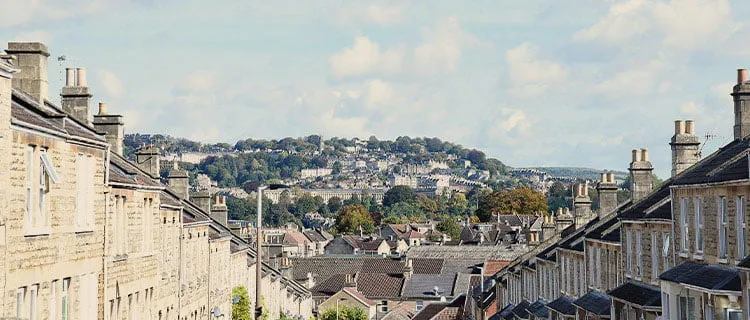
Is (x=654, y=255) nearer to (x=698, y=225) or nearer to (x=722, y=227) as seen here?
(x=698, y=225)

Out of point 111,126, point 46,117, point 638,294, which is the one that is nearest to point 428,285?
point 111,126

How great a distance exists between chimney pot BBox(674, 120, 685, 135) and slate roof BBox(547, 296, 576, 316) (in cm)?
733

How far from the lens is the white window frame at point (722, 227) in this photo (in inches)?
1078

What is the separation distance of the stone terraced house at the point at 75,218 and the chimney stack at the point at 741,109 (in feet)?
52.2

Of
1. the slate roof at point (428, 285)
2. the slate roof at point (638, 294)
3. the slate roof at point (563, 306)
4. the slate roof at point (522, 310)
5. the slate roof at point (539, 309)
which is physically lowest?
the slate roof at point (428, 285)

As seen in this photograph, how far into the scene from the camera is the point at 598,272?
42.4m

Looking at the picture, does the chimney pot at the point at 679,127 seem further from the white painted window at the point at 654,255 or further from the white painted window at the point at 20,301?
the white painted window at the point at 20,301

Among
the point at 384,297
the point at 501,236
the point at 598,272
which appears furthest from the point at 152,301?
the point at 501,236

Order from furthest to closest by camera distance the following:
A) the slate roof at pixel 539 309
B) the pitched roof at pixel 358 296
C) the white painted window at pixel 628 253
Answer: the pitched roof at pixel 358 296 → the slate roof at pixel 539 309 → the white painted window at pixel 628 253

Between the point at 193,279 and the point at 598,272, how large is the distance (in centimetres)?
1455

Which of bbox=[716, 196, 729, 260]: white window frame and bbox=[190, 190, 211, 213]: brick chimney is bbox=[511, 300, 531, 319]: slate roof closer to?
bbox=[190, 190, 211, 213]: brick chimney

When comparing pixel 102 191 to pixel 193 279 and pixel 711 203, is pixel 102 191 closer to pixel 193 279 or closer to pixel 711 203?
pixel 711 203

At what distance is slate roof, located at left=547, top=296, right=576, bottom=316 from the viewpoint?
45.4 m

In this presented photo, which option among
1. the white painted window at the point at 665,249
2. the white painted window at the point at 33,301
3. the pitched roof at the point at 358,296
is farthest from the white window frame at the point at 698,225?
the pitched roof at the point at 358,296
